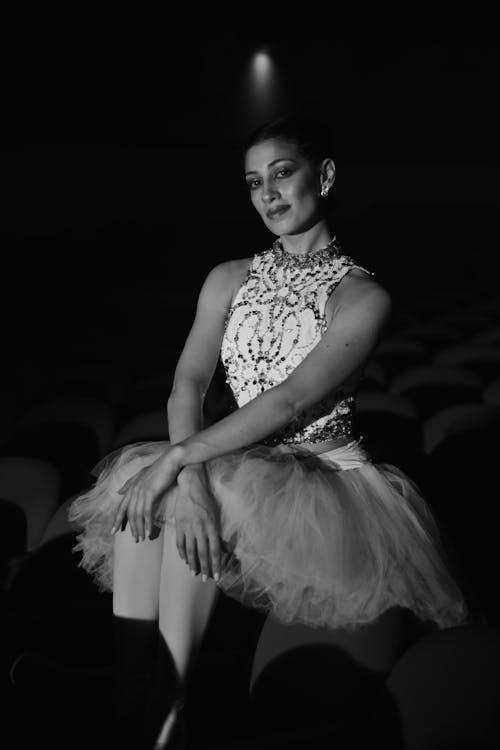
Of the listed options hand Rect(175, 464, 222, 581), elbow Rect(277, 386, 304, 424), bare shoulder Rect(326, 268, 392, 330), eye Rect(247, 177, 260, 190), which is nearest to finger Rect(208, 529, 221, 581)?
hand Rect(175, 464, 222, 581)

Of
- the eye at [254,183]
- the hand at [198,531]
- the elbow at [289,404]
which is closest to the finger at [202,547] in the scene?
the hand at [198,531]

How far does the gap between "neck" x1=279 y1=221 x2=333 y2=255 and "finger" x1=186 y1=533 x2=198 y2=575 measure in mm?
758

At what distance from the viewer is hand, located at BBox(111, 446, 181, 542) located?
4.21ft

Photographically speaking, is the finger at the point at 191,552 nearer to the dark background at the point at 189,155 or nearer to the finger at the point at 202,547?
the finger at the point at 202,547

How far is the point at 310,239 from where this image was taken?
65.6 inches

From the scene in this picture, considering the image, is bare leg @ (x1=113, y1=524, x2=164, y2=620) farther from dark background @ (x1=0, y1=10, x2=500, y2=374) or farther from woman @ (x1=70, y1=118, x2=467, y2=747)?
dark background @ (x1=0, y1=10, x2=500, y2=374)

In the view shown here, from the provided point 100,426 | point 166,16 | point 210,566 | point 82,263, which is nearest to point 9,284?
point 82,263

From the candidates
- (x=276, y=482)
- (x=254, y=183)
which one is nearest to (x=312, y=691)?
(x=276, y=482)

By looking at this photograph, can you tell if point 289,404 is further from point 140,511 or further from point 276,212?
point 276,212

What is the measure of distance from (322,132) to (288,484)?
810 millimetres

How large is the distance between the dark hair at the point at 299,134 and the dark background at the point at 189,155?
2873 mm

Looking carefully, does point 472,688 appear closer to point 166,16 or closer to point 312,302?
point 312,302

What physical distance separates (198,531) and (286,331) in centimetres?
56

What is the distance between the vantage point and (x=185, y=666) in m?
1.23
